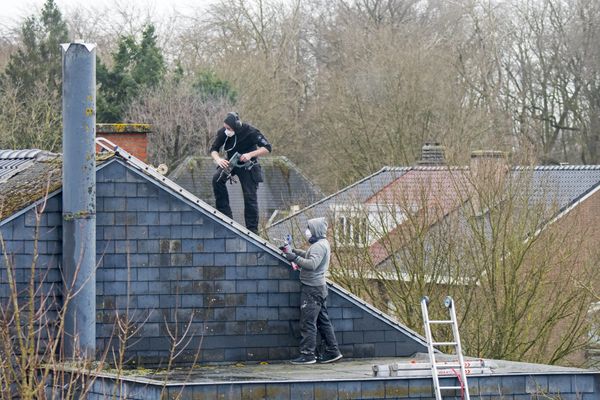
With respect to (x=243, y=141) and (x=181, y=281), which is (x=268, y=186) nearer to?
(x=243, y=141)

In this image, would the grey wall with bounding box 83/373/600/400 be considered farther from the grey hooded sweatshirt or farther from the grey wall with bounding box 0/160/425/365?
the grey hooded sweatshirt

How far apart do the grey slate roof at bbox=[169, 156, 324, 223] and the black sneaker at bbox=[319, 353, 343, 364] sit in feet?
89.0

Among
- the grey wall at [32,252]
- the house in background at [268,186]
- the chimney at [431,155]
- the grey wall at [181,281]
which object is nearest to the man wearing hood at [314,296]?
the grey wall at [181,281]

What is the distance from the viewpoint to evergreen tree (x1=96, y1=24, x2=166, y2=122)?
4856 cm

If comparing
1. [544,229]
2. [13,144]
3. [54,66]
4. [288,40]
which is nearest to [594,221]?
[544,229]

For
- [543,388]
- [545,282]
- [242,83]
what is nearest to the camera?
[543,388]

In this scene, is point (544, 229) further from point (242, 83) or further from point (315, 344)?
point (242, 83)

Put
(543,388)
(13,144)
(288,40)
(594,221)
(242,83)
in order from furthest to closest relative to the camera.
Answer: (288,40)
(242,83)
(13,144)
(594,221)
(543,388)

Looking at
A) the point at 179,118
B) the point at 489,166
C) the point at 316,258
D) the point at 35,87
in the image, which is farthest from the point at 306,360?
the point at 179,118

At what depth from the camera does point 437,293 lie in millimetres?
25062

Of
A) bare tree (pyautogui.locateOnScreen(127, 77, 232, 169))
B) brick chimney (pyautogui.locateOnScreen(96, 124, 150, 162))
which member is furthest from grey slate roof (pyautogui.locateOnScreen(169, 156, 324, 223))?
brick chimney (pyautogui.locateOnScreen(96, 124, 150, 162))

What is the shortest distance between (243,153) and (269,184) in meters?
28.3

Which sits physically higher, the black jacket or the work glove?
the black jacket

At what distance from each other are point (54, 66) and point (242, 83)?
347 inches
